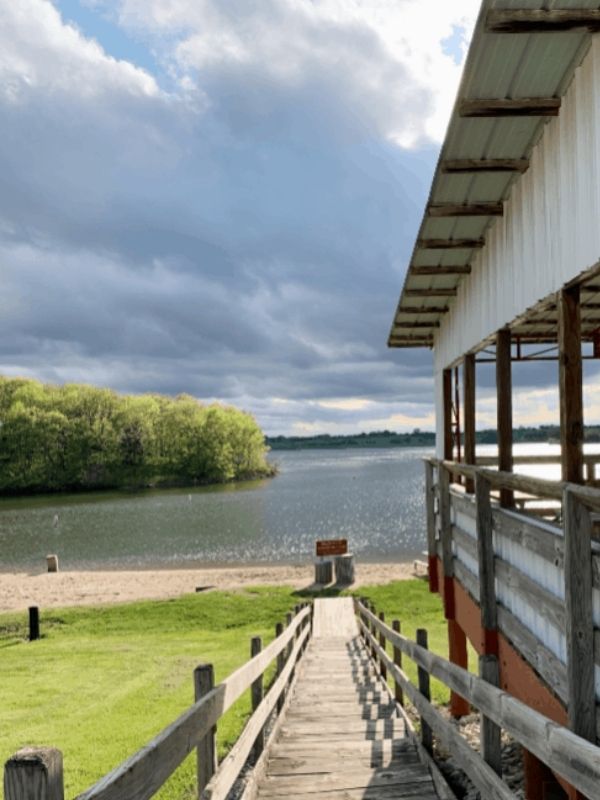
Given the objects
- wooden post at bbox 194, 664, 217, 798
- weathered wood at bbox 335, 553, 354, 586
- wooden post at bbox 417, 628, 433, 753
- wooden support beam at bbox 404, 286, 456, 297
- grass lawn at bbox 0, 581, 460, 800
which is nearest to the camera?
wooden post at bbox 194, 664, 217, 798

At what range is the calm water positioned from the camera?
36594mm

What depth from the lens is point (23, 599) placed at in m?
25.3

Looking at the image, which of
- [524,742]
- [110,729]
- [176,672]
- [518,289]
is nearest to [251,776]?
[524,742]

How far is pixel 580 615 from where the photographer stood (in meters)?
3.47

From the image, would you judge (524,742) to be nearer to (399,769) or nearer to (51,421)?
(399,769)

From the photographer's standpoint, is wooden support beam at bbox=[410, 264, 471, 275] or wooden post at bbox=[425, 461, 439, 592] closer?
wooden support beam at bbox=[410, 264, 471, 275]

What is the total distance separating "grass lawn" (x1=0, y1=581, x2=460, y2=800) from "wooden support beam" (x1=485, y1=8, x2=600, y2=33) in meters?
8.08

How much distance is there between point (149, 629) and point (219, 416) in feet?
271

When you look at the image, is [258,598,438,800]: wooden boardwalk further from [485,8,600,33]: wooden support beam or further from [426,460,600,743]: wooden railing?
[485,8,600,33]: wooden support beam

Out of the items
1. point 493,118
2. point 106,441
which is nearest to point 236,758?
point 493,118

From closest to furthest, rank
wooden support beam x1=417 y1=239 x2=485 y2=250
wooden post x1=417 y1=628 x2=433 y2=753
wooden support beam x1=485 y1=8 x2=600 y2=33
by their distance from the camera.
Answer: wooden support beam x1=485 y1=8 x2=600 y2=33, wooden post x1=417 y1=628 x2=433 y2=753, wooden support beam x1=417 y1=239 x2=485 y2=250

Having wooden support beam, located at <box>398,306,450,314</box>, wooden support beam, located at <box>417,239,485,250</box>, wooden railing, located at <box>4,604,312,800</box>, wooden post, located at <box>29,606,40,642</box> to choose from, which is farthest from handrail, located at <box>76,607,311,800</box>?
wooden post, located at <box>29,606,40,642</box>

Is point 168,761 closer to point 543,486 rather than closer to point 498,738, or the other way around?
point 498,738

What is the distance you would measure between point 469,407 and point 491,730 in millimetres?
6369
